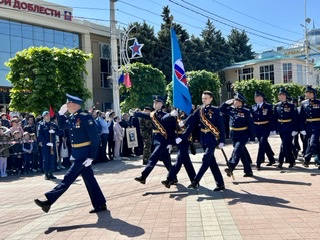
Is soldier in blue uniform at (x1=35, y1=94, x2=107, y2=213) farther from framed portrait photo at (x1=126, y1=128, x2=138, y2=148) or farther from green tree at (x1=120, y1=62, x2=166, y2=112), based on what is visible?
green tree at (x1=120, y1=62, x2=166, y2=112)

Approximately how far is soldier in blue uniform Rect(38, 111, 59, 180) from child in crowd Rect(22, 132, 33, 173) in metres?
1.61

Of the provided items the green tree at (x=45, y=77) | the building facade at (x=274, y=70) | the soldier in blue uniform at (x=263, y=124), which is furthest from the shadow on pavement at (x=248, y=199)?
the building facade at (x=274, y=70)

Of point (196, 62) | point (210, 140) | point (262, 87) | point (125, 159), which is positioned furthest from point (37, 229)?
point (196, 62)

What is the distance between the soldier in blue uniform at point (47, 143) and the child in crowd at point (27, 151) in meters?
1.61

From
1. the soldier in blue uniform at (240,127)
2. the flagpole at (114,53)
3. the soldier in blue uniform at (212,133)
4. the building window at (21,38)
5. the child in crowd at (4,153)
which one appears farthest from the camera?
the building window at (21,38)

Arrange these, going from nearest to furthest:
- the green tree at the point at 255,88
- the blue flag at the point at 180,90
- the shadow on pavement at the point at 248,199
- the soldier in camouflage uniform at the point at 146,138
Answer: the shadow on pavement at the point at 248,199 → the blue flag at the point at 180,90 → the soldier in camouflage uniform at the point at 146,138 → the green tree at the point at 255,88

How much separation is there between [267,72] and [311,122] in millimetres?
42398

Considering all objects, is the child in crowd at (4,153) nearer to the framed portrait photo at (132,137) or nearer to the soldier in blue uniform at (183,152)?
the framed portrait photo at (132,137)

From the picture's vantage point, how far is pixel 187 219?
577 centimetres

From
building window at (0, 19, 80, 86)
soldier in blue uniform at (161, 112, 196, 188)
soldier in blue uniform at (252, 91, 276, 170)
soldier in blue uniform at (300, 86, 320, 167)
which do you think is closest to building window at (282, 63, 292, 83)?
building window at (0, 19, 80, 86)

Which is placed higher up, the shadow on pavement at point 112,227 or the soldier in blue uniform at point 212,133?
the soldier in blue uniform at point 212,133

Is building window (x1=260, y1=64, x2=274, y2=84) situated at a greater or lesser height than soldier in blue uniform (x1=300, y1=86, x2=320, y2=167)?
greater

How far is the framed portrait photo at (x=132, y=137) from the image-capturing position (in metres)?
14.7

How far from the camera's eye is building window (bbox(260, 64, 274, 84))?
4984cm
